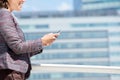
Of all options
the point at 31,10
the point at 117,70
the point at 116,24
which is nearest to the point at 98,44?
the point at 116,24

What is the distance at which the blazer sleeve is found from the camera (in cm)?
100

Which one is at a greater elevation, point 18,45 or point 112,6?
point 18,45

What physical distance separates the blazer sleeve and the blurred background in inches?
1683

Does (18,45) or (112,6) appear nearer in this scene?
(18,45)

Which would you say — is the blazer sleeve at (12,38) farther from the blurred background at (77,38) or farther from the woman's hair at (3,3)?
the blurred background at (77,38)

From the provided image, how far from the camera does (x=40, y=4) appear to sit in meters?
53.9

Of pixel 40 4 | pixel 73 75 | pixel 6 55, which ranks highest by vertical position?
pixel 6 55

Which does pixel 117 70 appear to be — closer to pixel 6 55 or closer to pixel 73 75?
pixel 6 55

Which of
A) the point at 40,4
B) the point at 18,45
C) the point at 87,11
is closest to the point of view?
the point at 18,45

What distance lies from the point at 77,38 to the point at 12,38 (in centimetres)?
4441

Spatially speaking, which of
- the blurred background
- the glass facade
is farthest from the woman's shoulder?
the glass facade

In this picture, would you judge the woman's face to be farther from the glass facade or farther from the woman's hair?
the glass facade

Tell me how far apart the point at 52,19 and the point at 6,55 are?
44917mm

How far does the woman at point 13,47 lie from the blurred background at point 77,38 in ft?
140
